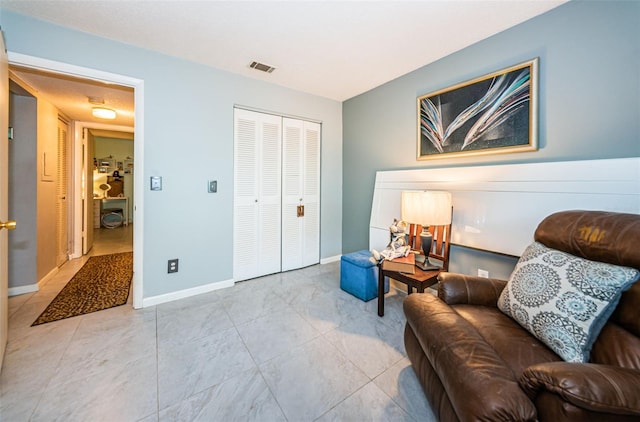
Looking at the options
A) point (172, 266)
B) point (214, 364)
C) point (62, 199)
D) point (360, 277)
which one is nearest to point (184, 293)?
point (172, 266)

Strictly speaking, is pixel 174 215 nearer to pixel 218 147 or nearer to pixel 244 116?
pixel 218 147

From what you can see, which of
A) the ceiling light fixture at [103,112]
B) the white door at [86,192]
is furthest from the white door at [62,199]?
the ceiling light fixture at [103,112]

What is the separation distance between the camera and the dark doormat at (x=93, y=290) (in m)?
2.30

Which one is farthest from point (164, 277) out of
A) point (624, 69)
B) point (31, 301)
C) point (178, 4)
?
point (624, 69)

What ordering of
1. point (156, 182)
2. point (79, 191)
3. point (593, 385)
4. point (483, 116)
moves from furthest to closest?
point (79, 191)
point (156, 182)
point (483, 116)
point (593, 385)

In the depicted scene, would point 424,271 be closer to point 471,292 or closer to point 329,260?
point 471,292

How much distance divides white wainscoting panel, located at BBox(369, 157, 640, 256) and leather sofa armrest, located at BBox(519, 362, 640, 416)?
1243 mm

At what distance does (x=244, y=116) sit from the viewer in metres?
2.94

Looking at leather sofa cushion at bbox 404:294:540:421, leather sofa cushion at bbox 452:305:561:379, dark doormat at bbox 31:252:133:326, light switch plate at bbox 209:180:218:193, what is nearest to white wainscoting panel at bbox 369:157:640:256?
leather sofa cushion at bbox 452:305:561:379

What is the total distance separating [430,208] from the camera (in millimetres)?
2045

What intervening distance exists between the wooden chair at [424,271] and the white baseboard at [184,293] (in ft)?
5.65

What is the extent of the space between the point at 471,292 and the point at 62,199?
5.06 m

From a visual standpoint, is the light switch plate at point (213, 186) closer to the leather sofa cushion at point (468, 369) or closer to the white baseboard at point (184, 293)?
the white baseboard at point (184, 293)

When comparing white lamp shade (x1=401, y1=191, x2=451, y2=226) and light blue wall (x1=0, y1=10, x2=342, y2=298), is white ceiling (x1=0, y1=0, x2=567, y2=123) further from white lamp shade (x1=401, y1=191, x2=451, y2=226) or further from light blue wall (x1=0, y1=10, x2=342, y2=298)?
white lamp shade (x1=401, y1=191, x2=451, y2=226)
